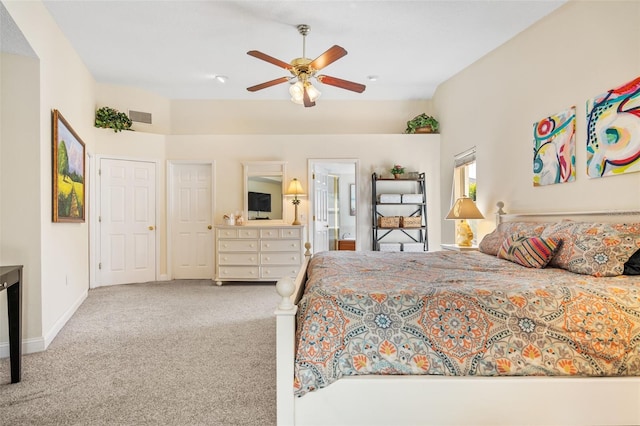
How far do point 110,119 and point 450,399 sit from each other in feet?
17.4

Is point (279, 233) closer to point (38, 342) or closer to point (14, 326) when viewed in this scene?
point (38, 342)

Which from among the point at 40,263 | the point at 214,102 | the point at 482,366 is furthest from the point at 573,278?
the point at 214,102

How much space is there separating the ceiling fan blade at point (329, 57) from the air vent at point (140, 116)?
3416mm

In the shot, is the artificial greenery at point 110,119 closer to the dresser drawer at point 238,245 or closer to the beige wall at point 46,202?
the beige wall at point 46,202

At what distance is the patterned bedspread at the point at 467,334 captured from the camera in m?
1.42

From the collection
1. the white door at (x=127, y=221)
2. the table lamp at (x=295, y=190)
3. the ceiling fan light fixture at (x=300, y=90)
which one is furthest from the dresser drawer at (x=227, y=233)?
the ceiling fan light fixture at (x=300, y=90)

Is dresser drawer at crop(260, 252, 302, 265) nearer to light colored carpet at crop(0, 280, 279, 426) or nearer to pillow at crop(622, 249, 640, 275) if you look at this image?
light colored carpet at crop(0, 280, 279, 426)

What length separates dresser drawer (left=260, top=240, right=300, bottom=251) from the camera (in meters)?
5.00

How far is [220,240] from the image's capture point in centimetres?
502

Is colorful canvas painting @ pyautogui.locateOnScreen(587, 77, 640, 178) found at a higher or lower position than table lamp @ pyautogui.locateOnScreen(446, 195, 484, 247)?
higher

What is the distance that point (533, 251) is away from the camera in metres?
2.27

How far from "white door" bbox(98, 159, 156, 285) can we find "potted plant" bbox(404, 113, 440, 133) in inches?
160

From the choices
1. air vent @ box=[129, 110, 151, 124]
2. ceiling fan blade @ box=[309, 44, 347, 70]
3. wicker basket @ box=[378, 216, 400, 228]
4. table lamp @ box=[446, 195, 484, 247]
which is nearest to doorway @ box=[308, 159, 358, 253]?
wicker basket @ box=[378, 216, 400, 228]

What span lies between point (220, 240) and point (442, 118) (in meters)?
3.82
